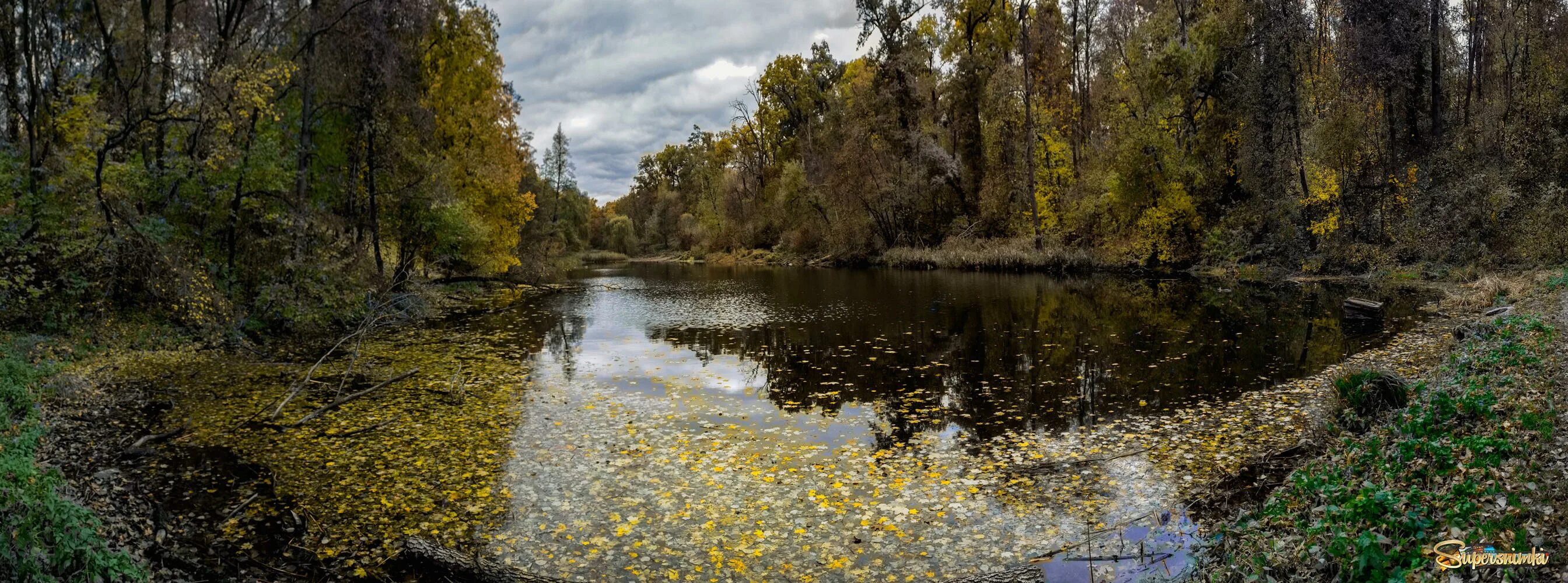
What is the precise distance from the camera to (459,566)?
5.63 m

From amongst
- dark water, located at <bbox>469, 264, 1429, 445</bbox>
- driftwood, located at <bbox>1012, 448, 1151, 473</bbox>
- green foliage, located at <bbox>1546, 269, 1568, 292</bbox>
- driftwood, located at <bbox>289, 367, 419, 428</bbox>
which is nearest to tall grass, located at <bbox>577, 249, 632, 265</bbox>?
dark water, located at <bbox>469, 264, 1429, 445</bbox>

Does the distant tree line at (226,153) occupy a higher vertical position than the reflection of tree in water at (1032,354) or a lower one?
higher

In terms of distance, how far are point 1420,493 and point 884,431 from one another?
5381 mm

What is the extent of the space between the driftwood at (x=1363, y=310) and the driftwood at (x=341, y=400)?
20.1 m

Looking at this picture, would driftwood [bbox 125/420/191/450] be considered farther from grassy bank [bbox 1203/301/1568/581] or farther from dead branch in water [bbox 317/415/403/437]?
grassy bank [bbox 1203/301/1568/581]

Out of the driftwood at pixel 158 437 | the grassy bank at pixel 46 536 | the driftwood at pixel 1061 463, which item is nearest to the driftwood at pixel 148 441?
the driftwood at pixel 158 437

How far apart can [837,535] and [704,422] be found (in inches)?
164

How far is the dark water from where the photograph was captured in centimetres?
1089

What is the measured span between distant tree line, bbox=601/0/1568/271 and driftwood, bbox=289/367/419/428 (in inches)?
1079

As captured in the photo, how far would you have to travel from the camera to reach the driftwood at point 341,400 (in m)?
9.70

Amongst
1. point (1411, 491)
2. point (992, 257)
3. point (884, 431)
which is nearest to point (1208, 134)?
point (992, 257)

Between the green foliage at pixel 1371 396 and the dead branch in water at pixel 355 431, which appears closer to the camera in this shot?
the green foliage at pixel 1371 396

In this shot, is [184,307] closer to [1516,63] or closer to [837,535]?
[837,535]

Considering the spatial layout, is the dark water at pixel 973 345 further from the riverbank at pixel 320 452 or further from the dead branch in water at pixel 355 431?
the dead branch in water at pixel 355 431
